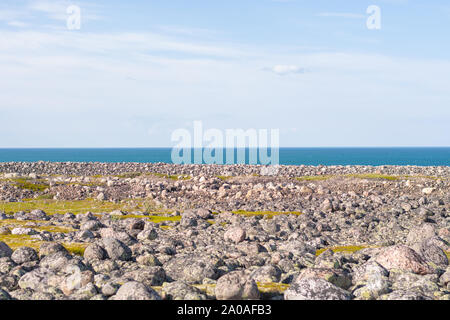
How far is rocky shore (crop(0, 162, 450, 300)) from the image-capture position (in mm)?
10625

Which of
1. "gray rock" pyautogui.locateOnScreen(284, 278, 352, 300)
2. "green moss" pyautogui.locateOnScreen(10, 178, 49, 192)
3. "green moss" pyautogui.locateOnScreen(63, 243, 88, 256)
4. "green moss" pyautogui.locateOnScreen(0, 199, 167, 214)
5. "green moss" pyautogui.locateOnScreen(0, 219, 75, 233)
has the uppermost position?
"gray rock" pyautogui.locateOnScreen(284, 278, 352, 300)

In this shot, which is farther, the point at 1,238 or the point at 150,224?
the point at 150,224

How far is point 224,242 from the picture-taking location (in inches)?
755

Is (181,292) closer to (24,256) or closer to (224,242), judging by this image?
(24,256)

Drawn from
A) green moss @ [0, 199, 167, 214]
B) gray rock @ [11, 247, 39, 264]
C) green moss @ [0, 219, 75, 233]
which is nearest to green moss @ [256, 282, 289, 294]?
gray rock @ [11, 247, 39, 264]

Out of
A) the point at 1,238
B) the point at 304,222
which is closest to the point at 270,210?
the point at 304,222

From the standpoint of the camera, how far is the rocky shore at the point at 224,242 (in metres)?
10.6

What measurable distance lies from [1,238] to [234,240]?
9185mm

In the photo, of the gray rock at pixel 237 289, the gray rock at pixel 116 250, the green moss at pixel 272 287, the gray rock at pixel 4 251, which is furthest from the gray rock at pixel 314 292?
the gray rock at pixel 4 251

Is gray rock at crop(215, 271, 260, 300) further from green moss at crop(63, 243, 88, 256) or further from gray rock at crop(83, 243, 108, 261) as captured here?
green moss at crop(63, 243, 88, 256)

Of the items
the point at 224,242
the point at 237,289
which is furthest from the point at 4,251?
the point at 237,289

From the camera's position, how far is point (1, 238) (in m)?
18.7
